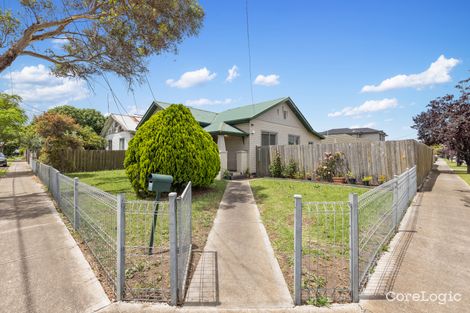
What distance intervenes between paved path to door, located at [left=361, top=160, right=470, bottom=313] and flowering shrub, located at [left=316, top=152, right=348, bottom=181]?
16.1ft

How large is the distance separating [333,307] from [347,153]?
9968 mm

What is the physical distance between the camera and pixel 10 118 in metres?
19.3

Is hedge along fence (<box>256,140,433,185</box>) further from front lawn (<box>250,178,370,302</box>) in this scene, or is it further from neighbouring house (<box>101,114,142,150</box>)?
neighbouring house (<box>101,114,142,150</box>)

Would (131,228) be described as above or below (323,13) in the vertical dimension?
below

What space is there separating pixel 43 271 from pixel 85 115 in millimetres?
47080

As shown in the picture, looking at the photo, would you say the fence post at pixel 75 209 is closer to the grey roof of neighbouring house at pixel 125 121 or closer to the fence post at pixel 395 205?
the fence post at pixel 395 205

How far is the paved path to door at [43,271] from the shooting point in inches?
109

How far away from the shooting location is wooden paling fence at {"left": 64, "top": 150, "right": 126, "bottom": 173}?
751 inches

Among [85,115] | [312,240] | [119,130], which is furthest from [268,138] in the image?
[85,115]

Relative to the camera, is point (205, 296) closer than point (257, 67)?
Yes

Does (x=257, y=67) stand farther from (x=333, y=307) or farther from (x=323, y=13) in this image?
(x=333, y=307)

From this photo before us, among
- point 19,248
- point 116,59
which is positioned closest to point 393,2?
point 116,59

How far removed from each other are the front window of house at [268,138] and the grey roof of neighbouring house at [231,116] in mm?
1746

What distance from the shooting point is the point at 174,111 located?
8688 mm
